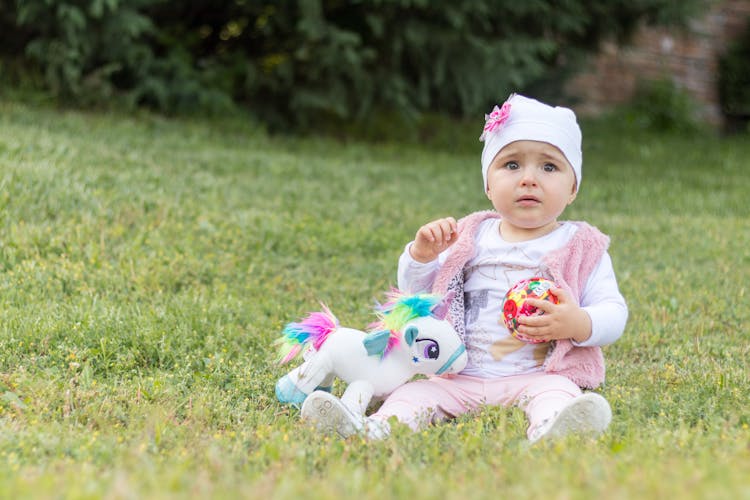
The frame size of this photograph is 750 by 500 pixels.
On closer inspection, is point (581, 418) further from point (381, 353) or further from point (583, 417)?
point (381, 353)

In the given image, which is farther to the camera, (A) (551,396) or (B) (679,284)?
(B) (679,284)

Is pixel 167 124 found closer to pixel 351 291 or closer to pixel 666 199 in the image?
pixel 351 291

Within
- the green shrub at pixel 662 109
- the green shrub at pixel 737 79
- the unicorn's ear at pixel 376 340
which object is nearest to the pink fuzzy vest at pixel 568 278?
the unicorn's ear at pixel 376 340

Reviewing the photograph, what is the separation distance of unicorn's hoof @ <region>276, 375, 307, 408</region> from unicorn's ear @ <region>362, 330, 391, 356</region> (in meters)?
0.32

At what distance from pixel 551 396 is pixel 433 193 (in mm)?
4828

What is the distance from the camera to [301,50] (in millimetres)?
9289

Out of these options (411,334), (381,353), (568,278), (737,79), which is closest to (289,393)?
(381,353)

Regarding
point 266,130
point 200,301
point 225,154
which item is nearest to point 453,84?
point 266,130

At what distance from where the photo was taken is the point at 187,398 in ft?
11.5

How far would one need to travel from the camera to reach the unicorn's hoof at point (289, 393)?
3.46 m

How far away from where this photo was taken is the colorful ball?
11.0ft

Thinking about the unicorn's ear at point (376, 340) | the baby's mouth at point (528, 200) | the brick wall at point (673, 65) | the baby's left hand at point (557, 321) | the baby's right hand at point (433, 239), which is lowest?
the brick wall at point (673, 65)

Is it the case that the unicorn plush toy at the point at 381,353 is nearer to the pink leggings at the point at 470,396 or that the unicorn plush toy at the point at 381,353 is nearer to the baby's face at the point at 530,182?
the pink leggings at the point at 470,396

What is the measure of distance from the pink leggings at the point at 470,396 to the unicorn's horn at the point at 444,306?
250 millimetres
